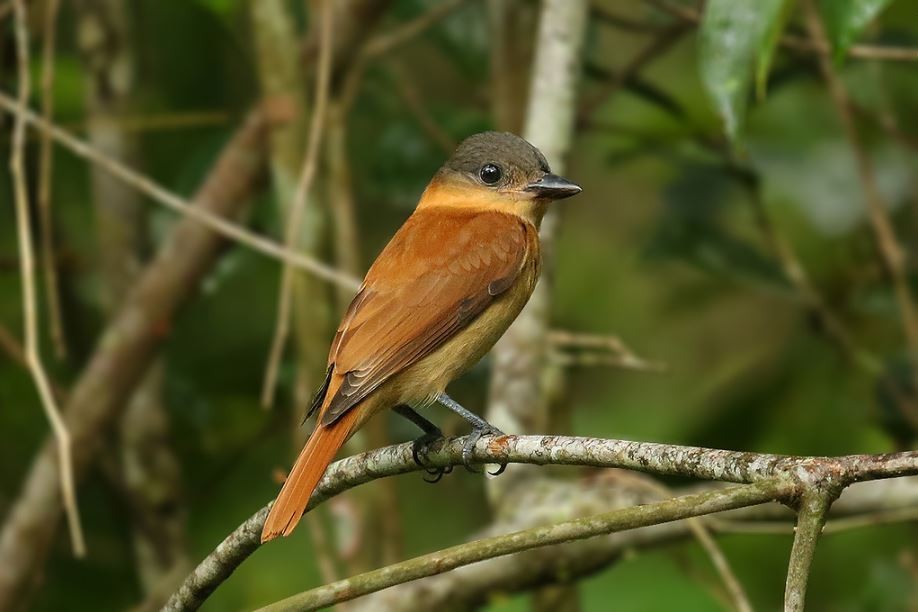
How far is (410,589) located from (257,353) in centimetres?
174

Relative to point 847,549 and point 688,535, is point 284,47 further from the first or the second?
point 847,549

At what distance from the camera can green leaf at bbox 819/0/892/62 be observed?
8.46 ft

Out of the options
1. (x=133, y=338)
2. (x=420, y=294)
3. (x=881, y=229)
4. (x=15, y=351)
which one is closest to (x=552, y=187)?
(x=420, y=294)

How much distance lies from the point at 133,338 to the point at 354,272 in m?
0.77

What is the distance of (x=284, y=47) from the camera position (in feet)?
13.8

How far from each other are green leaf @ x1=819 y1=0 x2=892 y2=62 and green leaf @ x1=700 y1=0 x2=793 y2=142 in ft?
0.31

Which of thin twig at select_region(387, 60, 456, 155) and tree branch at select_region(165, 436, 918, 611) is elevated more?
thin twig at select_region(387, 60, 456, 155)

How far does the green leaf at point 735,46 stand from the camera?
8.36 ft

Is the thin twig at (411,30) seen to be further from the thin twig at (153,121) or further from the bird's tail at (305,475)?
the bird's tail at (305,475)

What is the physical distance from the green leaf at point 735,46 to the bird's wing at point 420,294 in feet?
2.16

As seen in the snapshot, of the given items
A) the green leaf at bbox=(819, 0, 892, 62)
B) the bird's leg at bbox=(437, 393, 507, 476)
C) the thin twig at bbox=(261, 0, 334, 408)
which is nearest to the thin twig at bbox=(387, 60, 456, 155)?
the thin twig at bbox=(261, 0, 334, 408)

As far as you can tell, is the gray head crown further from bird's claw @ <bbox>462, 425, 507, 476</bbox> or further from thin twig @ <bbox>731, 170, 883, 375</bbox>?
thin twig @ <bbox>731, 170, 883, 375</bbox>

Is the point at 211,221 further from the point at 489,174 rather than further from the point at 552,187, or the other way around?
the point at 552,187

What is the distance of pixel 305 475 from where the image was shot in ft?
7.74
